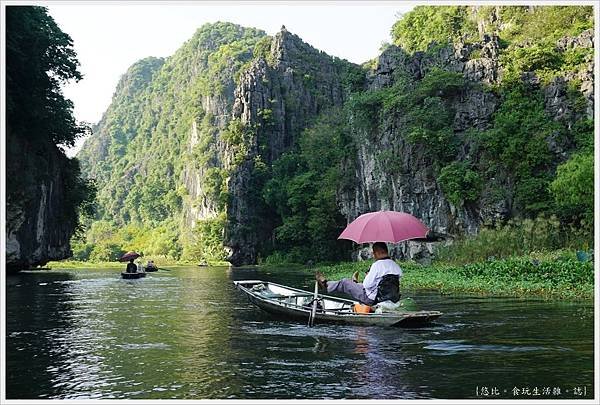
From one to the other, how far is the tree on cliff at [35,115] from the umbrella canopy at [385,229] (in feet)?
43.9

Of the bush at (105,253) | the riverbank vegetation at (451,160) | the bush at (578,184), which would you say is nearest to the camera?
the bush at (578,184)

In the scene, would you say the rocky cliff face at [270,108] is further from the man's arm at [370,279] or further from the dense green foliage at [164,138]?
the man's arm at [370,279]

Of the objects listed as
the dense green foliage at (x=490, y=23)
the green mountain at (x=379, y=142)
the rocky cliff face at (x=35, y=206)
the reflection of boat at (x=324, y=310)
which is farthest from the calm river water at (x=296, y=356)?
the dense green foliage at (x=490, y=23)

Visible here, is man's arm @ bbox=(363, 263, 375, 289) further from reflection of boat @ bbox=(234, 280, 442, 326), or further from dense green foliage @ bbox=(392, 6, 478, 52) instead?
dense green foliage @ bbox=(392, 6, 478, 52)

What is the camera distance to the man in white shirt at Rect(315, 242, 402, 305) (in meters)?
10.3

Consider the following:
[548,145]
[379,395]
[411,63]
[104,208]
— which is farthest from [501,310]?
[104,208]

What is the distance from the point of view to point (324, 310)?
10961 mm

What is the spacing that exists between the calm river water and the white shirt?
0.70m

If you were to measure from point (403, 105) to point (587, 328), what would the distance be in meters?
22.9

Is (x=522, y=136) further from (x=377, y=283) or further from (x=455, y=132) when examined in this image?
(x=377, y=283)

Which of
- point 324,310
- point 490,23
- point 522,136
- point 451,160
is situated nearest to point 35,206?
point 324,310

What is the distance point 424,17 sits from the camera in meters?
48.9

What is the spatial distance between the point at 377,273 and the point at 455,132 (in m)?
20.8

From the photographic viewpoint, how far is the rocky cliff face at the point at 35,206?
2189cm
